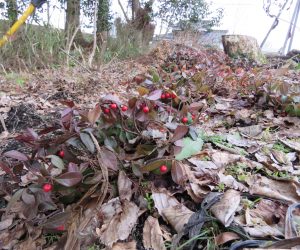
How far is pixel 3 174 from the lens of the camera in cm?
131

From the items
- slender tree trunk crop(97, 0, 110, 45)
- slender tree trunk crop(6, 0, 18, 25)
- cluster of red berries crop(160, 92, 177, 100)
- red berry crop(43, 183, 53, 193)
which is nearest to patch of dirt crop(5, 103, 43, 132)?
cluster of red berries crop(160, 92, 177, 100)

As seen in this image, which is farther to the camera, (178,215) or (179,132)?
(179,132)

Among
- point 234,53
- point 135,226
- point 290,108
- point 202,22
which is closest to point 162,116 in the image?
point 135,226

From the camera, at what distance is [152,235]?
984mm

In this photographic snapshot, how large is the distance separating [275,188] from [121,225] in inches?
25.8

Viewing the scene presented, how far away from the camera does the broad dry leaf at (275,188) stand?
1139 mm

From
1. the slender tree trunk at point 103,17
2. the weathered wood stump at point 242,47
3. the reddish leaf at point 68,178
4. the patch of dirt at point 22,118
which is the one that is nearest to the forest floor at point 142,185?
the reddish leaf at point 68,178

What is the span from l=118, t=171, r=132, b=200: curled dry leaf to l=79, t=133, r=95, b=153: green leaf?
0.16 metres

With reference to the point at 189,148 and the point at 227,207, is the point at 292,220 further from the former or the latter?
the point at 189,148

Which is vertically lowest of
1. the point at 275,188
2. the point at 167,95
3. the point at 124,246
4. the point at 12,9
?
the point at 124,246

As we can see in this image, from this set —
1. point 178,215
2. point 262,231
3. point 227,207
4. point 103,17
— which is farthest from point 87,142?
point 103,17

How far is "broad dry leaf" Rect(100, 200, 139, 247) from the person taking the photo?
966 mm

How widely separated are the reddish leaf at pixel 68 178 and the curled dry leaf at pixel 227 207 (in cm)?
48

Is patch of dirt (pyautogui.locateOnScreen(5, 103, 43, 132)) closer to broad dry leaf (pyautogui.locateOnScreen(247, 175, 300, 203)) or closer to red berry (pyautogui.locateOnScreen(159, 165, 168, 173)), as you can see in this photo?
red berry (pyautogui.locateOnScreen(159, 165, 168, 173))
